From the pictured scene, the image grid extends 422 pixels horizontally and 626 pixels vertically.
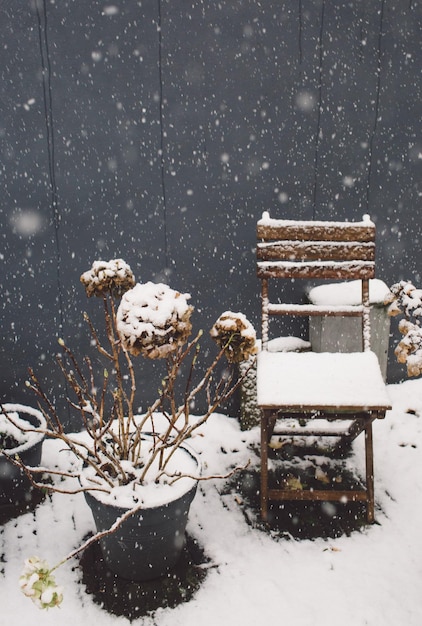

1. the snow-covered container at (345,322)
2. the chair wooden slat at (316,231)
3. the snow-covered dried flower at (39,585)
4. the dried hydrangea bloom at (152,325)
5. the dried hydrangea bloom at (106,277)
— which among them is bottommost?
the snow-covered dried flower at (39,585)

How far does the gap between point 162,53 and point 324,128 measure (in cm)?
108

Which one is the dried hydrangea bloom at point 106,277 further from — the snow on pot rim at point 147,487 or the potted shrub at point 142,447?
the snow on pot rim at point 147,487

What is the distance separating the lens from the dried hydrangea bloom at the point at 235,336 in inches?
83.6

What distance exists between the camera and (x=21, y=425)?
3.04 meters

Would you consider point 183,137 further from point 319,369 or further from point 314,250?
point 319,369

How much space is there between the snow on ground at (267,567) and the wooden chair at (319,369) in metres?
0.21

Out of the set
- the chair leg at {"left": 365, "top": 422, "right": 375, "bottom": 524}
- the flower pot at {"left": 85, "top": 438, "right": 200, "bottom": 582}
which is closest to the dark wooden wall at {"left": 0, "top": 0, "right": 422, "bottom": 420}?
the chair leg at {"left": 365, "top": 422, "right": 375, "bottom": 524}

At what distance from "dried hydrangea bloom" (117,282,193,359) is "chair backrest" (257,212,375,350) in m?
1.37

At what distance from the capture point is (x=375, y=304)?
145 inches

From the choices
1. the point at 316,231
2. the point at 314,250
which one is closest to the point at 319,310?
the point at 314,250

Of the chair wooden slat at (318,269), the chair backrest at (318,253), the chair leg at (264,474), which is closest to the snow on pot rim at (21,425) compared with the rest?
the chair leg at (264,474)

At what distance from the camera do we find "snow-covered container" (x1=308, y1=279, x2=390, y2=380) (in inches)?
144

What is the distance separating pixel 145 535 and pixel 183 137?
225 centimetres

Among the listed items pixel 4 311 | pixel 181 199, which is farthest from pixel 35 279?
pixel 181 199
